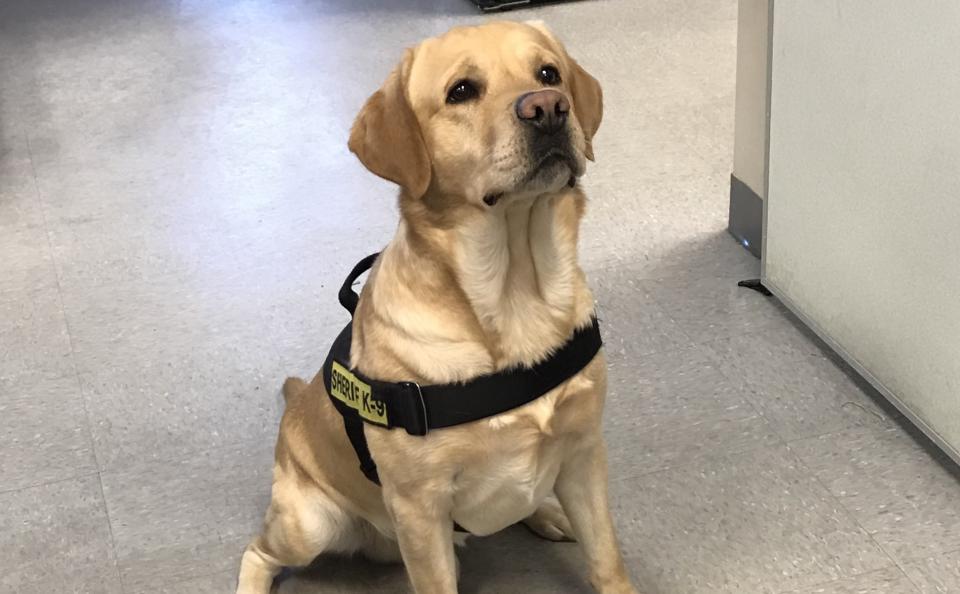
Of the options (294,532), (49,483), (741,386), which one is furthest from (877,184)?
(49,483)

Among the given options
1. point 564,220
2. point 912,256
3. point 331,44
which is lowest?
point 331,44

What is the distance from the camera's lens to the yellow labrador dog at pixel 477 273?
160 centimetres

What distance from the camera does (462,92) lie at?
1.64 m

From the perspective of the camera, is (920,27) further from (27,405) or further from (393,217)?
(27,405)

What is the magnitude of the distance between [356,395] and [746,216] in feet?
5.32

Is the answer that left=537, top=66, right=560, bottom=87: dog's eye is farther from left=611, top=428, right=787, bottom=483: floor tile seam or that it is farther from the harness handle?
left=611, top=428, right=787, bottom=483: floor tile seam

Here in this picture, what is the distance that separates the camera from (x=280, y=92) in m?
4.44

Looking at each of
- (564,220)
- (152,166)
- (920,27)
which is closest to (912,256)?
(920,27)

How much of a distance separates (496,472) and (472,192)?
409 millimetres

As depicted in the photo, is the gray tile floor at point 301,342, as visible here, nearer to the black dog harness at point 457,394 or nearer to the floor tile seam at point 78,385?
the floor tile seam at point 78,385

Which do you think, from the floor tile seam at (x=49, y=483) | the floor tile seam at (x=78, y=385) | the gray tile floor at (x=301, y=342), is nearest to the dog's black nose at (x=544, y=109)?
the gray tile floor at (x=301, y=342)

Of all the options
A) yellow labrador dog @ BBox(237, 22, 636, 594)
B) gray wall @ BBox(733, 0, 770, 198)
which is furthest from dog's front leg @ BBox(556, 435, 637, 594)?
gray wall @ BBox(733, 0, 770, 198)

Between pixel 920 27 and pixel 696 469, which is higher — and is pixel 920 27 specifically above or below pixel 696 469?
above

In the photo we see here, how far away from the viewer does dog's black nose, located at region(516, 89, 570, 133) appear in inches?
60.3
